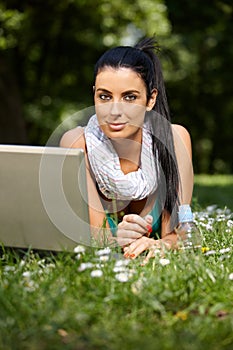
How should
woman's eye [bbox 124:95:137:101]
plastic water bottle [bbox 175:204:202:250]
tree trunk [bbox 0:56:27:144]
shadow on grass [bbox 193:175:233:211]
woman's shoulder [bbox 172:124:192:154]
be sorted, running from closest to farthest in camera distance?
plastic water bottle [bbox 175:204:202:250], woman's eye [bbox 124:95:137:101], woman's shoulder [bbox 172:124:192:154], shadow on grass [bbox 193:175:233:211], tree trunk [bbox 0:56:27:144]

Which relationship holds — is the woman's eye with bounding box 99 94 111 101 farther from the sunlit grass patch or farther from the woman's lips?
the sunlit grass patch

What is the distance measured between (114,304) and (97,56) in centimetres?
1623

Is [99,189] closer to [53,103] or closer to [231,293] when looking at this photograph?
[231,293]

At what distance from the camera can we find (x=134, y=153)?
369 cm

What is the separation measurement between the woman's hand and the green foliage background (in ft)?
26.6

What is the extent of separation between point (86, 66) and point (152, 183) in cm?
1557

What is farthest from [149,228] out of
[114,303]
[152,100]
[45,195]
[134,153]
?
[114,303]

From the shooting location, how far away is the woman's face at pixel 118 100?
3.45 metres

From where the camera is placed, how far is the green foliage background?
45.7 feet

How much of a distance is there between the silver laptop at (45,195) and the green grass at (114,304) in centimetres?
9

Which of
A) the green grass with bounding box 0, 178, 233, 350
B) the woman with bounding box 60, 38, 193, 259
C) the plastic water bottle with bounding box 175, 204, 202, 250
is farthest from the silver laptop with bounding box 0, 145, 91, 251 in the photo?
the plastic water bottle with bounding box 175, 204, 202, 250

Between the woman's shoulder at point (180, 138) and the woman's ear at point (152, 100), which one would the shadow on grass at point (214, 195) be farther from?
the woman's ear at point (152, 100)

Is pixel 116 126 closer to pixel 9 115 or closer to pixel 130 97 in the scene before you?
pixel 130 97

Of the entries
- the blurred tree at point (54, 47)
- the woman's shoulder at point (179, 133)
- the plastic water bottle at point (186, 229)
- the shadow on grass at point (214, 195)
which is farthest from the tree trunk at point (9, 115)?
the plastic water bottle at point (186, 229)
